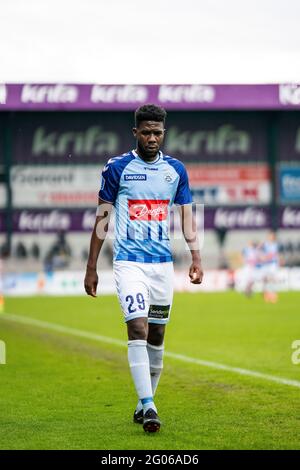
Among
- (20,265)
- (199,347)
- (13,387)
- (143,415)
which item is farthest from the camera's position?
(20,265)

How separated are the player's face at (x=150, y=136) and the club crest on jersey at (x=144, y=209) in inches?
13.1

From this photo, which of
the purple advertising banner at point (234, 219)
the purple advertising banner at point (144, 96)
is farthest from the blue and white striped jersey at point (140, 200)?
the purple advertising banner at point (234, 219)

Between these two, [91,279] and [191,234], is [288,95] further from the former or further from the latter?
[91,279]

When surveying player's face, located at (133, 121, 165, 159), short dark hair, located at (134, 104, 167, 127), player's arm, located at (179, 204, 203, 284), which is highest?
short dark hair, located at (134, 104, 167, 127)

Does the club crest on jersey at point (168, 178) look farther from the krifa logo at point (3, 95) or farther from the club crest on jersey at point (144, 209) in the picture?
the krifa logo at point (3, 95)

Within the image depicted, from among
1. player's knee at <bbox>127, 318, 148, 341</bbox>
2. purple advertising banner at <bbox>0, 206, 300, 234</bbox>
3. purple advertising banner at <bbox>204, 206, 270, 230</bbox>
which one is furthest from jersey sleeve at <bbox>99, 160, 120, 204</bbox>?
purple advertising banner at <bbox>204, 206, 270, 230</bbox>

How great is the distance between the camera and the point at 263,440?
24.0 ft

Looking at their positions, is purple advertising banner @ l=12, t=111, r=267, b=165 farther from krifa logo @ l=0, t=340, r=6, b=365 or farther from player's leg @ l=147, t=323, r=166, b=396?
player's leg @ l=147, t=323, r=166, b=396

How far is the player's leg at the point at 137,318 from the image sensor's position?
7.97 meters

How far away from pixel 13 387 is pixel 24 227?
37.8m

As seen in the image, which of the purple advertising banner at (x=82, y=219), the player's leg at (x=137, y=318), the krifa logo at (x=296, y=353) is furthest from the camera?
the purple advertising banner at (x=82, y=219)

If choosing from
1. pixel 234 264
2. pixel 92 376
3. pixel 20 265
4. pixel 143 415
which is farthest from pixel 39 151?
pixel 143 415

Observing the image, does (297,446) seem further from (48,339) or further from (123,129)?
(123,129)

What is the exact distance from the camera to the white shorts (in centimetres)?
812
